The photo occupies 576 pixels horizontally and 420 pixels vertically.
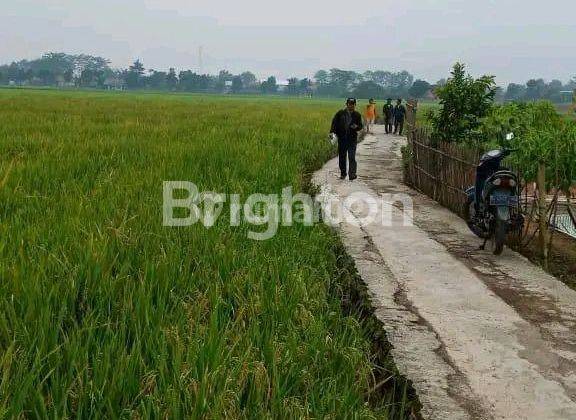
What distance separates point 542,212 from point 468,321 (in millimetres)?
1916

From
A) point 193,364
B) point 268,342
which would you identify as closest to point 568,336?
point 268,342

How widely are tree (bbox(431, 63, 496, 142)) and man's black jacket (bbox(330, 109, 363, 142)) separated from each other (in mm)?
1423

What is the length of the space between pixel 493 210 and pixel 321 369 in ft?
10.8

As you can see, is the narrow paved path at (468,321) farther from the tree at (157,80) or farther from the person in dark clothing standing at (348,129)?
the tree at (157,80)

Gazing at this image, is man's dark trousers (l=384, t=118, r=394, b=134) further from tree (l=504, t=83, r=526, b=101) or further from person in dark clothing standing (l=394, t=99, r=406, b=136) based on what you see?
tree (l=504, t=83, r=526, b=101)

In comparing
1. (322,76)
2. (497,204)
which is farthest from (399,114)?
(322,76)

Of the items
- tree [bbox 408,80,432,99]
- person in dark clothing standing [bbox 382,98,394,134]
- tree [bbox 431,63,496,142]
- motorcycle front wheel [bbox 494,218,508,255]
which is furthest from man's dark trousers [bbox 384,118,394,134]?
tree [bbox 408,80,432,99]

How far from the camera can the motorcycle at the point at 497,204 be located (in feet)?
15.7

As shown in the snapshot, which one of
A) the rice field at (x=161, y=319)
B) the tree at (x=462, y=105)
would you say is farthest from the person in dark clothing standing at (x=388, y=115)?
the rice field at (x=161, y=319)

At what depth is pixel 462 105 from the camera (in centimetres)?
756

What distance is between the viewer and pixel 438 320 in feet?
10.9

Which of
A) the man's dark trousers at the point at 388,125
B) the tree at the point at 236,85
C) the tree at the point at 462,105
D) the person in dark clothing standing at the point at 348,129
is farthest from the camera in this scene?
the tree at the point at 236,85

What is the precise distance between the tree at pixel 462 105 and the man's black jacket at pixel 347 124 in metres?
1.42

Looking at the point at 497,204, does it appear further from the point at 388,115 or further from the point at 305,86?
the point at 305,86
